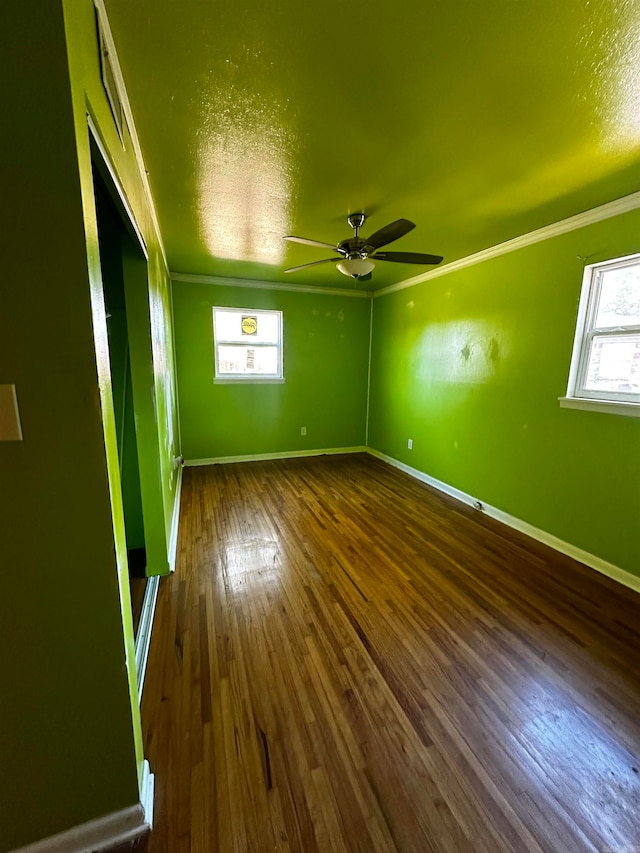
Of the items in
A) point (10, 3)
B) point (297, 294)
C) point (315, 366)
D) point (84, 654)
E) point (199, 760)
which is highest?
point (297, 294)

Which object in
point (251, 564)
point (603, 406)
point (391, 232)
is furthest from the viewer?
point (251, 564)

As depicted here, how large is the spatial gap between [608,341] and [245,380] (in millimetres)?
3790

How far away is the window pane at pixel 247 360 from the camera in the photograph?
4.57 metres

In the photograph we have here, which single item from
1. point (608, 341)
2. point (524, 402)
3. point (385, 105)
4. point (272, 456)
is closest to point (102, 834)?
point (385, 105)

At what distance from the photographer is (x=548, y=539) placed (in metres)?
2.73

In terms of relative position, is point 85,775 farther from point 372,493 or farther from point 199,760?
point 372,493

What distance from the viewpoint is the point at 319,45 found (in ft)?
3.73

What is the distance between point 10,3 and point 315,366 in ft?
14.3

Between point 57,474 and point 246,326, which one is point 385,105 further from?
point 246,326

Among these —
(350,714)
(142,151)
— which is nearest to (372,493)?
(350,714)

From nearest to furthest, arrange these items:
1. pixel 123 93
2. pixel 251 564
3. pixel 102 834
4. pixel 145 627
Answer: pixel 102 834
pixel 123 93
pixel 145 627
pixel 251 564

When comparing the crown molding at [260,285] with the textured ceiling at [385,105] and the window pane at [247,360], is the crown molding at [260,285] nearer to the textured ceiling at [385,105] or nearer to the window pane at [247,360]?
the window pane at [247,360]

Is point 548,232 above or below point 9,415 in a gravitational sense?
above

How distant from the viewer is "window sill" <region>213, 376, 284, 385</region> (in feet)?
14.9
